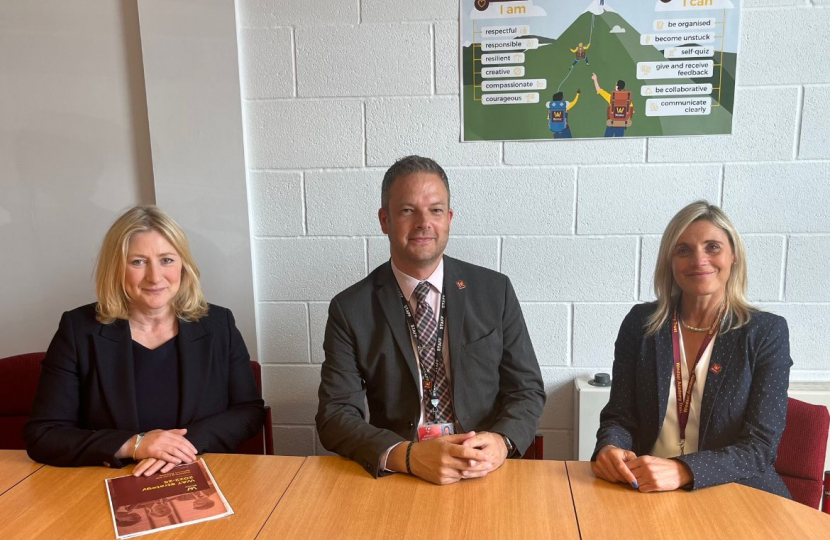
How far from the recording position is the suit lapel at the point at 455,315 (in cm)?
188

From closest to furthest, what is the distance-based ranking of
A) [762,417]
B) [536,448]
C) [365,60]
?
[762,417]
[536,448]
[365,60]

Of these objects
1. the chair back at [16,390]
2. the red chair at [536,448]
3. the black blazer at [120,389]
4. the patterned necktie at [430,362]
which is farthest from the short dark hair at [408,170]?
the chair back at [16,390]

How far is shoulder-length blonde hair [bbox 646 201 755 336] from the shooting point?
1.78 meters

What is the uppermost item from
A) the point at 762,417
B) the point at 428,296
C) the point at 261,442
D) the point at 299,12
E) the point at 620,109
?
the point at 299,12

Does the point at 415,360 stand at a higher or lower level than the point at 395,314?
lower

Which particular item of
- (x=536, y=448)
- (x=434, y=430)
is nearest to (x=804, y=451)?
(x=536, y=448)

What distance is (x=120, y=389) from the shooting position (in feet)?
6.15

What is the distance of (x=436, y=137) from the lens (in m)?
2.37

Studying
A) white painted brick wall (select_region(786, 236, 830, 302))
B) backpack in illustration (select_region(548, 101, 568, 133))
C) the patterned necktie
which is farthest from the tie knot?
white painted brick wall (select_region(786, 236, 830, 302))

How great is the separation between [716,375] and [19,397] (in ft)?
7.59

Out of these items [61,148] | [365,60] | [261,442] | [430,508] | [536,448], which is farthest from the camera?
[61,148]

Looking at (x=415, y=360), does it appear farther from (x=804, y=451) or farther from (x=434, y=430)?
(x=804, y=451)

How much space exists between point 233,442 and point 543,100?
1.66 meters

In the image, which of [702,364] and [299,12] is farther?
[299,12]
